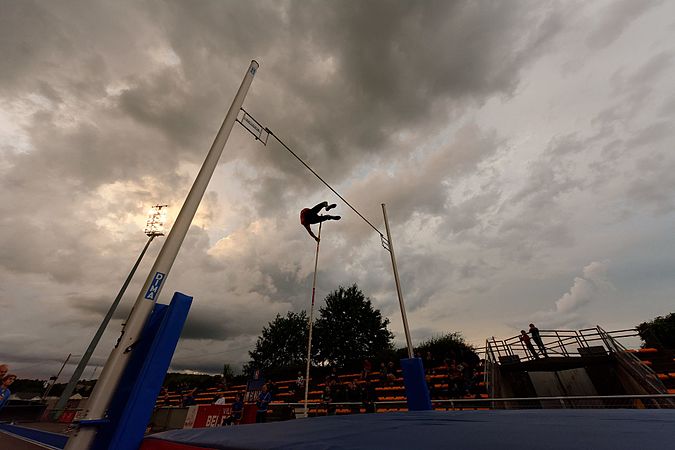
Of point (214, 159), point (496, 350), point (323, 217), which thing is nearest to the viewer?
point (214, 159)

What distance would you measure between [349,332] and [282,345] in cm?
1364

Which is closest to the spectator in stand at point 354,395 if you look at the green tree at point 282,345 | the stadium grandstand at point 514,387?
the stadium grandstand at point 514,387

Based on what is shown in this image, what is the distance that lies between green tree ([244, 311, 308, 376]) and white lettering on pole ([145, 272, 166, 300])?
39.6m

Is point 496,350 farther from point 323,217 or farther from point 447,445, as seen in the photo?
point 447,445

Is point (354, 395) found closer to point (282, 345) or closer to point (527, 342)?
point (527, 342)

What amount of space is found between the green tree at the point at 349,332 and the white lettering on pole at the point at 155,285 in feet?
105

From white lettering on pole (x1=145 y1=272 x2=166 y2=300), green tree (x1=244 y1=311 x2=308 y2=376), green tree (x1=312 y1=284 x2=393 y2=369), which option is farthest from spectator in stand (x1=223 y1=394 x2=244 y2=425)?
green tree (x1=244 y1=311 x2=308 y2=376)

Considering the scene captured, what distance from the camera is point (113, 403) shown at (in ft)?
7.85

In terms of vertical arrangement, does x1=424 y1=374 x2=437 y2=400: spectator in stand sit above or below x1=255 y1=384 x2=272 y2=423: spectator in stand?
above

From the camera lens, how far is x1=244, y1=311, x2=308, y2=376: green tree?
130ft

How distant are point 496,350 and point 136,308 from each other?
14.7 meters

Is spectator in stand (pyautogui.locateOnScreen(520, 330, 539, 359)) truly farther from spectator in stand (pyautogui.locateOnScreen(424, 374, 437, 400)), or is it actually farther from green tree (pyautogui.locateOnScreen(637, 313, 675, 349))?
green tree (pyautogui.locateOnScreen(637, 313, 675, 349))

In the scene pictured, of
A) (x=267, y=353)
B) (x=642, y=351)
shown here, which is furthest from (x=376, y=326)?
(x=642, y=351)

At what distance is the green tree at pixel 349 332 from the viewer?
105 feet
